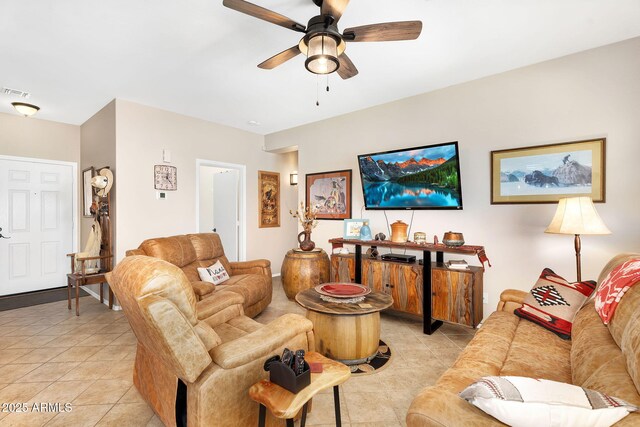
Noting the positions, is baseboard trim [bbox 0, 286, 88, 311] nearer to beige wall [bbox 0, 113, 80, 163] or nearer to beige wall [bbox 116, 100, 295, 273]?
beige wall [bbox 116, 100, 295, 273]

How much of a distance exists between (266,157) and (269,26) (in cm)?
344

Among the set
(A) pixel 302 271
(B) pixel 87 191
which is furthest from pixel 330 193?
(B) pixel 87 191

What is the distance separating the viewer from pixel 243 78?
3.28 metres

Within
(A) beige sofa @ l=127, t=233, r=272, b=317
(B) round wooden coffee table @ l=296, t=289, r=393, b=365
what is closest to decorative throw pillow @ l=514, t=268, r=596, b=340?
(B) round wooden coffee table @ l=296, t=289, r=393, b=365

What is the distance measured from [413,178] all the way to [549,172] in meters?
1.32

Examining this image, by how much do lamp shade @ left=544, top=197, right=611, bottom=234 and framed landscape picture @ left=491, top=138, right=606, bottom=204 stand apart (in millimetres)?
458

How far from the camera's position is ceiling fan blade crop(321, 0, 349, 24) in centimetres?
177

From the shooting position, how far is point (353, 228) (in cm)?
411

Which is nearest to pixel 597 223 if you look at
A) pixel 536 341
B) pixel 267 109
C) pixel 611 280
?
pixel 611 280

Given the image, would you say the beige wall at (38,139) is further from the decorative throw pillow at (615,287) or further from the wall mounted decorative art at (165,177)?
the decorative throw pillow at (615,287)

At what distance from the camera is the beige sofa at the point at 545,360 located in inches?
40.8

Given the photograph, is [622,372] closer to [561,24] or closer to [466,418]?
[466,418]

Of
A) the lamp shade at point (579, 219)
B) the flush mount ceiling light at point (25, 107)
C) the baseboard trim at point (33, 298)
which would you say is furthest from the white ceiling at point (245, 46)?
the baseboard trim at point (33, 298)

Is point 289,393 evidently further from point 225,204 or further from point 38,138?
point 38,138
